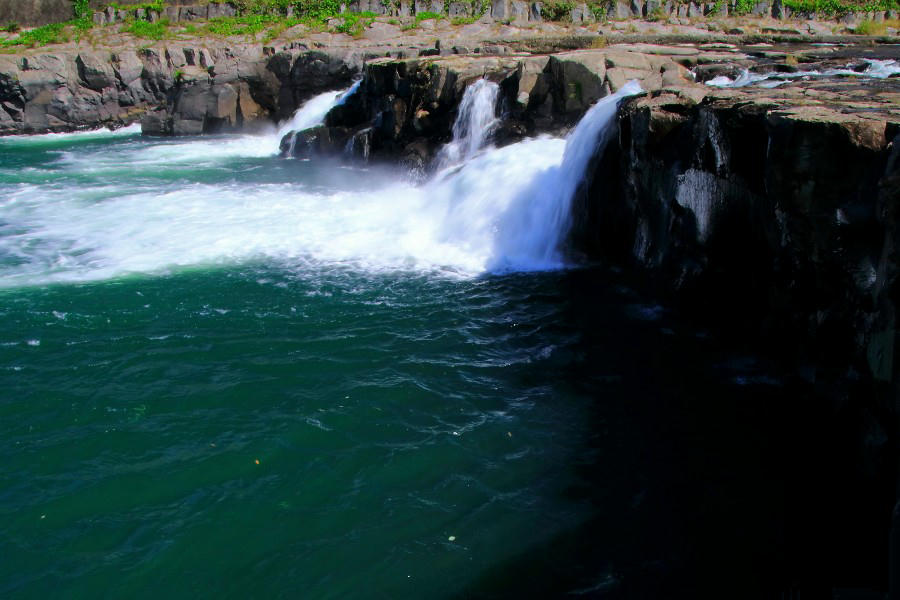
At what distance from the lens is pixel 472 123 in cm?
1877

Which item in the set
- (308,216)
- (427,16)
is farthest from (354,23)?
(308,216)

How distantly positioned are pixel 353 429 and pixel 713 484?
11.3 ft

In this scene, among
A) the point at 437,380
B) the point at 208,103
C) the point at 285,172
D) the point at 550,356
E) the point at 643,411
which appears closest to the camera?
the point at 643,411

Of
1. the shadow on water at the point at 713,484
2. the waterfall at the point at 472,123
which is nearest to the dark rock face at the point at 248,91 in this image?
the waterfall at the point at 472,123

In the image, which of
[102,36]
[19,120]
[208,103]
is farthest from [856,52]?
[102,36]

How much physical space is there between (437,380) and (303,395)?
150 centimetres

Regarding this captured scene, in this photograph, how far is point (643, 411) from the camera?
25.2 ft

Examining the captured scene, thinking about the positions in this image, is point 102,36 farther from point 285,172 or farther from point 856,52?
point 856,52

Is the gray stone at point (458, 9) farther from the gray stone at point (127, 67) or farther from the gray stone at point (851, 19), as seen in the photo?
the gray stone at point (851, 19)

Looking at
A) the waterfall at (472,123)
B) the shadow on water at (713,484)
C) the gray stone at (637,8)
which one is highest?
the gray stone at (637,8)

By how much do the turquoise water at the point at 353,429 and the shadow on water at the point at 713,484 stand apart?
1.2 inches

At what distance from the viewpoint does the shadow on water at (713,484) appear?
17.6ft

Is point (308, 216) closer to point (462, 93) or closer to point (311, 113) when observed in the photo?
point (462, 93)

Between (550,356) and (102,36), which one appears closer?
(550,356)
